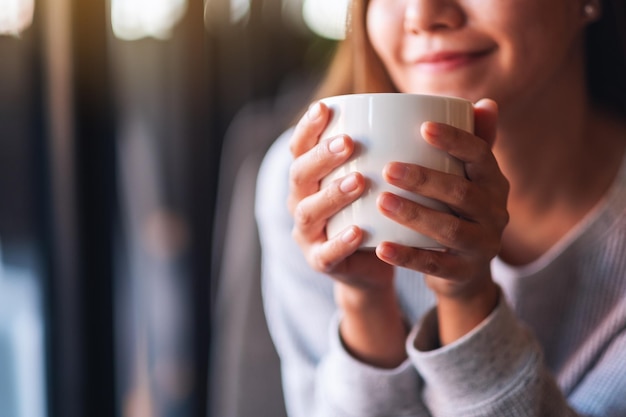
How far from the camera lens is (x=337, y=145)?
1.75 ft

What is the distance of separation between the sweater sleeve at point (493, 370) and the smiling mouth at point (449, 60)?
0.25 m

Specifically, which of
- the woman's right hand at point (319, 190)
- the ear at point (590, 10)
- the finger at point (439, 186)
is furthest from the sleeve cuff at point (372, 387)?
the ear at point (590, 10)

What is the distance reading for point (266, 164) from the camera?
1.10m

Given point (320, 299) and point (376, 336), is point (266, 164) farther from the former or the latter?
point (376, 336)

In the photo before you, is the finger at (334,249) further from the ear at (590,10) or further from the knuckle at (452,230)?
the ear at (590,10)

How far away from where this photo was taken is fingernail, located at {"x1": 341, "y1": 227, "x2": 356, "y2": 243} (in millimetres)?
548

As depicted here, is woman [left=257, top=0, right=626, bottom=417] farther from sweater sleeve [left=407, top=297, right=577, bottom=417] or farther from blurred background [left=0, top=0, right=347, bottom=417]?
blurred background [left=0, top=0, right=347, bottom=417]

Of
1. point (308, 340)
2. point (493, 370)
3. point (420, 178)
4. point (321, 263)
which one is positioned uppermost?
point (420, 178)

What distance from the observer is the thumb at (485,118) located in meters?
0.60

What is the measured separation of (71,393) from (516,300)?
65 centimetres

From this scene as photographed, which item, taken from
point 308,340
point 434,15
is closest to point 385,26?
point 434,15

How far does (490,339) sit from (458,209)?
0.16 m

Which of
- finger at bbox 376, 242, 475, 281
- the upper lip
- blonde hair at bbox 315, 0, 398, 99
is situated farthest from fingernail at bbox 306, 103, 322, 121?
blonde hair at bbox 315, 0, 398, 99

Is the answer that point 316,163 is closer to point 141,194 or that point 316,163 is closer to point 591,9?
point 591,9
